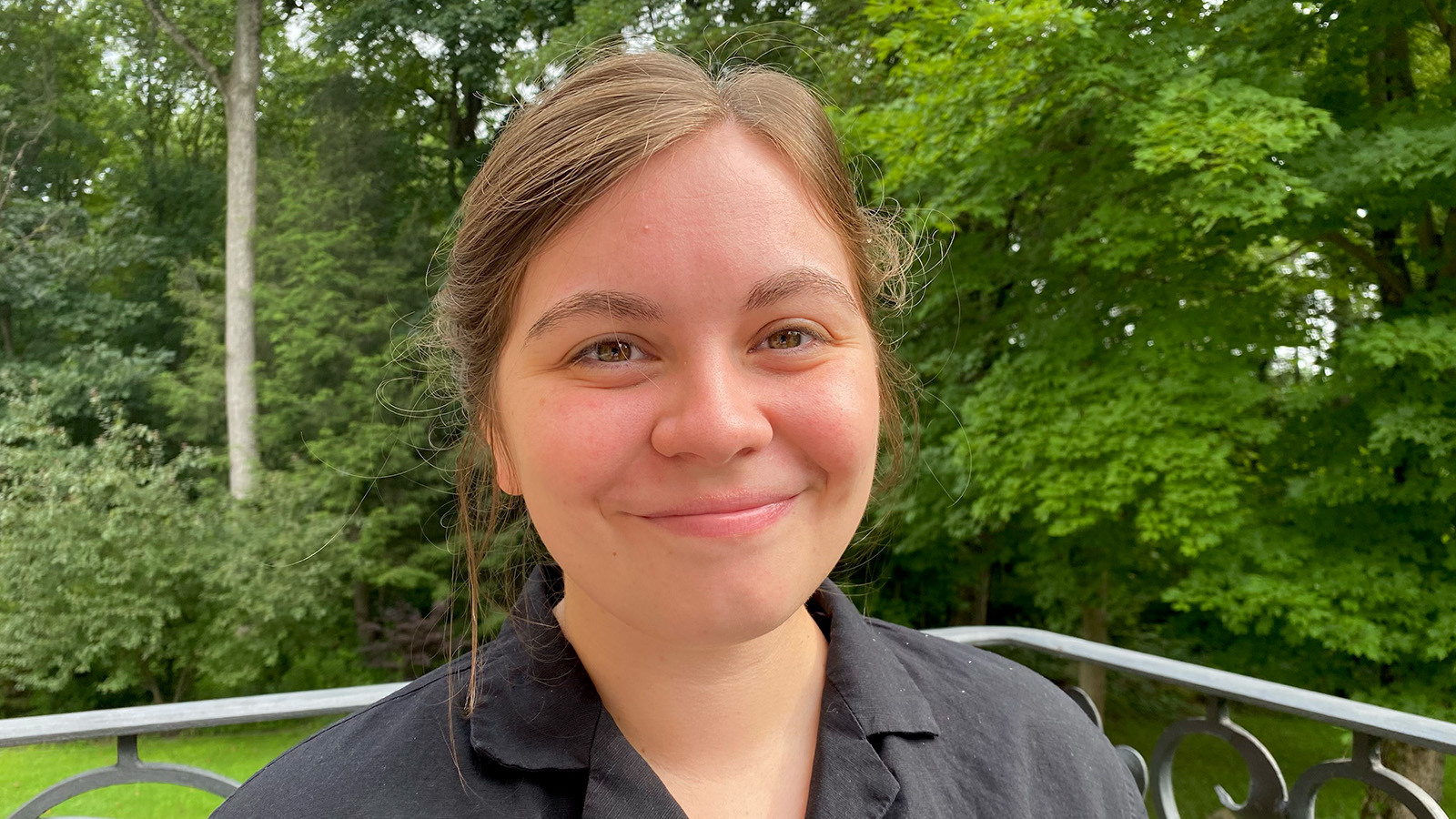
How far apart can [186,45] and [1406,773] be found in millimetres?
14345

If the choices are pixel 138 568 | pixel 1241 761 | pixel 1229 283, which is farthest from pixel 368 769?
pixel 138 568

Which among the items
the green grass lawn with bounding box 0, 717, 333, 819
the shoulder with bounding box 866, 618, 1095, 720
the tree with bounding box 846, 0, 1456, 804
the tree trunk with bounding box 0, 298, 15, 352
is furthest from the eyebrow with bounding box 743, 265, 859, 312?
the tree trunk with bounding box 0, 298, 15, 352

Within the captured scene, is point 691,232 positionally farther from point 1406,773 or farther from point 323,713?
point 1406,773

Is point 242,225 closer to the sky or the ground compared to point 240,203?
closer to the ground

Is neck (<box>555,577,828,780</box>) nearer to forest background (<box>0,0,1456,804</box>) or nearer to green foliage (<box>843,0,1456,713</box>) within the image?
forest background (<box>0,0,1456,804</box>)

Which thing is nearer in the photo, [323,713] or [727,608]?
[727,608]

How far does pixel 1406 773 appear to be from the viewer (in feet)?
18.8

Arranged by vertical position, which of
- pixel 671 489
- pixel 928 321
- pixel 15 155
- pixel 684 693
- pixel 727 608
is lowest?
pixel 684 693

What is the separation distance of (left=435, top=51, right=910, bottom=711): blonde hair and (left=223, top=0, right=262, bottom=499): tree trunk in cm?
1141

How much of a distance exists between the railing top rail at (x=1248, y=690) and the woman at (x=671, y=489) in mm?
722

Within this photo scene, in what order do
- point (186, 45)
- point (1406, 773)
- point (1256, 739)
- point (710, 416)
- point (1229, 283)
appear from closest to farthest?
point (710, 416) < point (1256, 739) < point (1406, 773) < point (1229, 283) < point (186, 45)

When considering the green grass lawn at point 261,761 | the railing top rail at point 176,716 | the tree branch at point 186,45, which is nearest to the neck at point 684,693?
the railing top rail at point 176,716

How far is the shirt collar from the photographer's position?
0.87 meters

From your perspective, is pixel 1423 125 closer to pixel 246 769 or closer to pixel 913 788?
pixel 913 788
